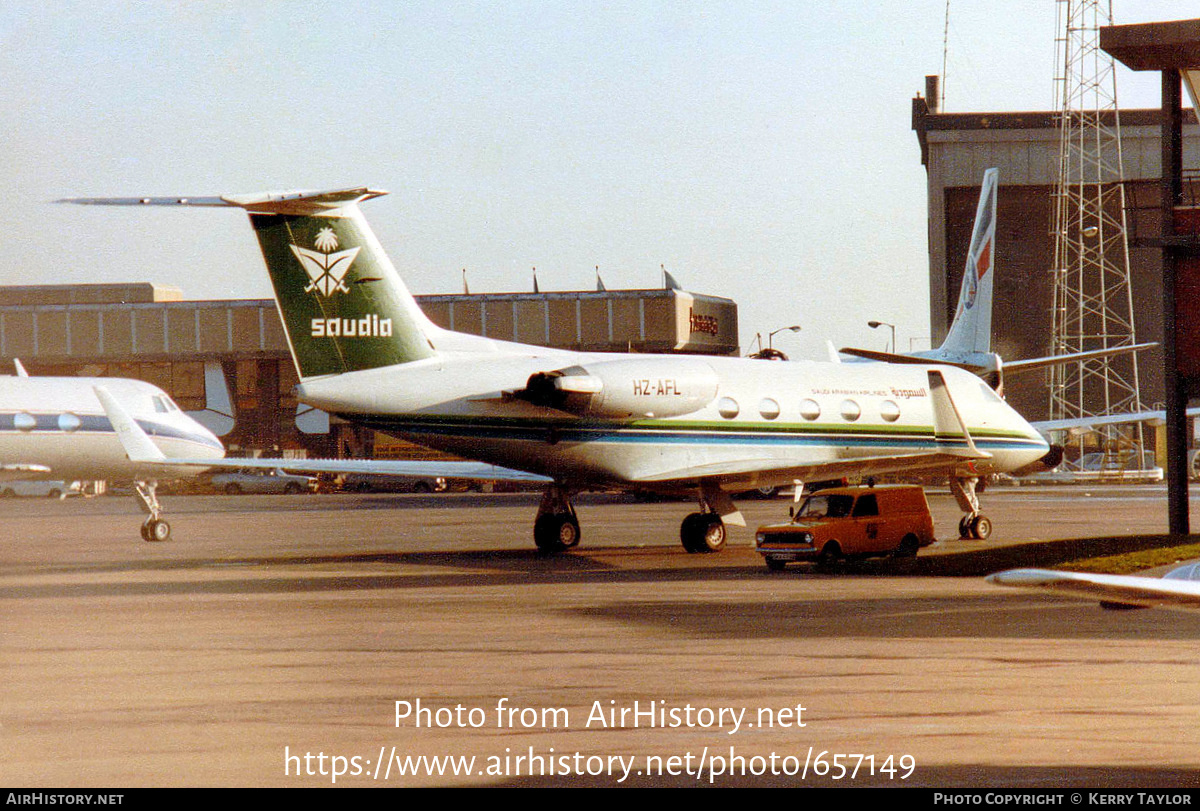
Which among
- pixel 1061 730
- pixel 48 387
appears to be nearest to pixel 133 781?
pixel 1061 730

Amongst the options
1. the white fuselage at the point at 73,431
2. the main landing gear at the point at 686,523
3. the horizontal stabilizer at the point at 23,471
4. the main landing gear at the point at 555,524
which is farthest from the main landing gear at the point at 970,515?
the horizontal stabilizer at the point at 23,471

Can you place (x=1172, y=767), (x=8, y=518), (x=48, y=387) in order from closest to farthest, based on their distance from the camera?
(x=1172, y=767), (x=48, y=387), (x=8, y=518)

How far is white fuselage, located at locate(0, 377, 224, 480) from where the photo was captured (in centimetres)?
3244

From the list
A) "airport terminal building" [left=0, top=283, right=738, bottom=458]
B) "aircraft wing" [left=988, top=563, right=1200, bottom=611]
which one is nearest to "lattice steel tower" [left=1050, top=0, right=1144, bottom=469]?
"airport terminal building" [left=0, top=283, right=738, bottom=458]

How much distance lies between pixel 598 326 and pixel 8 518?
115 feet

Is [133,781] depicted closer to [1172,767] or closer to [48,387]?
[1172,767]

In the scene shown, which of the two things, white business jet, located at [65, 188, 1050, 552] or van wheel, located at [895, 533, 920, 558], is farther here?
van wheel, located at [895, 533, 920, 558]

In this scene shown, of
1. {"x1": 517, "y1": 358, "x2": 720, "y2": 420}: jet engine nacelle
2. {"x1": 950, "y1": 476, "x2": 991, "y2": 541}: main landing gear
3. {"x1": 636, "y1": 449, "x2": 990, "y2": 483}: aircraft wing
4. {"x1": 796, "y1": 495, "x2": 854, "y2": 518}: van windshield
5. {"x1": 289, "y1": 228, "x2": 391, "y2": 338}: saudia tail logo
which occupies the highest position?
{"x1": 289, "y1": 228, "x2": 391, "y2": 338}: saudia tail logo

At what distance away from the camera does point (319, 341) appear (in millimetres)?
23438

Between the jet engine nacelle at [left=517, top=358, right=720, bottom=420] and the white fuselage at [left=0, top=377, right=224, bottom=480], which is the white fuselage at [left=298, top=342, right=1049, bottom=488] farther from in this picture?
the white fuselage at [left=0, top=377, right=224, bottom=480]

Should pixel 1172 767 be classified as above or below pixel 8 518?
above

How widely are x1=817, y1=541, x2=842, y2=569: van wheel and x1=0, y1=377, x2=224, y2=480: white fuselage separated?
54.7 ft

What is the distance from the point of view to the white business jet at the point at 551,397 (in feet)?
76.7
